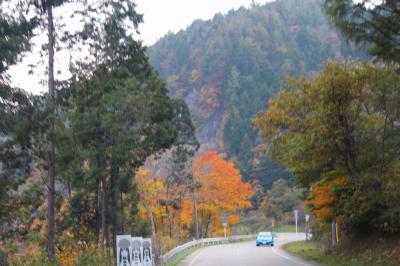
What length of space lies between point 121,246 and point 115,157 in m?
11.6

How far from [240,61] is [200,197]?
90015 millimetres

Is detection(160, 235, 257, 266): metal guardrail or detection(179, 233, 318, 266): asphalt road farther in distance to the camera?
detection(160, 235, 257, 266): metal guardrail

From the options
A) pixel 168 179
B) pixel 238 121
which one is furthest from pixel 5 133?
pixel 238 121

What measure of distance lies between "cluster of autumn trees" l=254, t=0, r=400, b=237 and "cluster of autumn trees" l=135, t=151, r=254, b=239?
76.4 feet

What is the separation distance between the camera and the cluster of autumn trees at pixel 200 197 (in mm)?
52750

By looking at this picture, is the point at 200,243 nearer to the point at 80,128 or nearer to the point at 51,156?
the point at 80,128

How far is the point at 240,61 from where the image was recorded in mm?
146625

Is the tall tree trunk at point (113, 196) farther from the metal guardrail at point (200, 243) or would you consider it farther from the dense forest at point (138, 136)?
the metal guardrail at point (200, 243)

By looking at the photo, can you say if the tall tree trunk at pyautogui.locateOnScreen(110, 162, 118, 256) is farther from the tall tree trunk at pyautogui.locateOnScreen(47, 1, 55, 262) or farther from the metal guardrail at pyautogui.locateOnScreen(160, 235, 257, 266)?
the tall tree trunk at pyautogui.locateOnScreen(47, 1, 55, 262)

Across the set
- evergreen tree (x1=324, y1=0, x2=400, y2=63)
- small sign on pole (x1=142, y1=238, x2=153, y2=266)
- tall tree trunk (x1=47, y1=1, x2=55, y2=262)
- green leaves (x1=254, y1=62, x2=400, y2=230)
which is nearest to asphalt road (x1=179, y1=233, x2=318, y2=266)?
green leaves (x1=254, y1=62, x2=400, y2=230)

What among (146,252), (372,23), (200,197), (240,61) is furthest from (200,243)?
(240,61)

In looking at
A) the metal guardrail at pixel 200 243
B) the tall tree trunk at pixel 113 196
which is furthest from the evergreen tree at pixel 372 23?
the tall tree trunk at pixel 113 196

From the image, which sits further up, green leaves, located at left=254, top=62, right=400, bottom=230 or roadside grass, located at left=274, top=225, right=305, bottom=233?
green leaves, located at left=254, top=62, right=400, bottom=230

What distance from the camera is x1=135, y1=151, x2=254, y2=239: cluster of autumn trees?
173 feet
